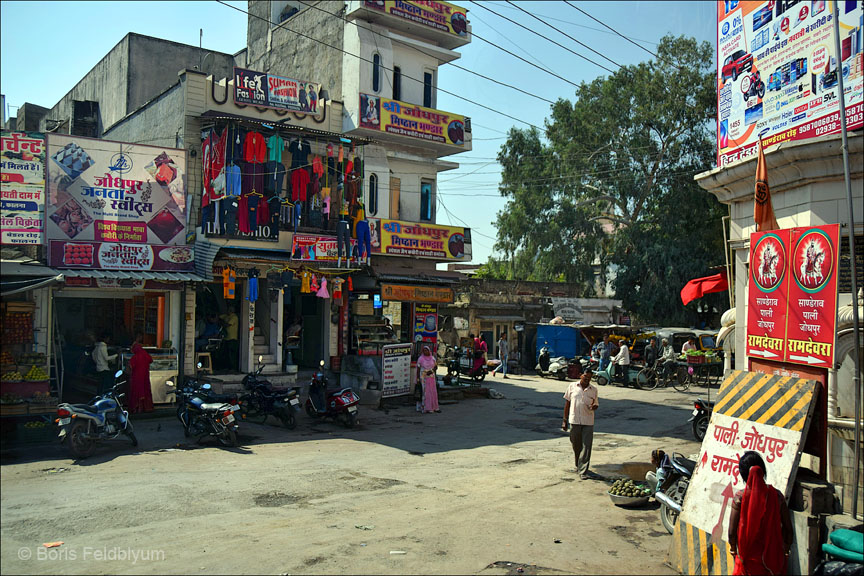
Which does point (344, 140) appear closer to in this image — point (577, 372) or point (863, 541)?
point (577, 372)

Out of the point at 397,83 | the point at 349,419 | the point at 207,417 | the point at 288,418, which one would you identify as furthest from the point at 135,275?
the point at 397,83

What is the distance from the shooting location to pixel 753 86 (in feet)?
33.7

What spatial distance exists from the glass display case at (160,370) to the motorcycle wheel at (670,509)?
1181 cm

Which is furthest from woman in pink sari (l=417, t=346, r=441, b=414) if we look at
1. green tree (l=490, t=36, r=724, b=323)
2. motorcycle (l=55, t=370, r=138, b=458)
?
green tree (l=490, t=36, r=724, b=323)

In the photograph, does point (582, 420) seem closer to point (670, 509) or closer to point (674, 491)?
point (674, 491)

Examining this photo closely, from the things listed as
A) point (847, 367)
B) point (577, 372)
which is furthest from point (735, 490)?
point (577, 372)

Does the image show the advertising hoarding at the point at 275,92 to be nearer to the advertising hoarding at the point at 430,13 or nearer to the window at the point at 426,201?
the advertising hoarding at the point at 430,13

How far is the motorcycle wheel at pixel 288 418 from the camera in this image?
573 inches

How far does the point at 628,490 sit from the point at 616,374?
16436 millimetres

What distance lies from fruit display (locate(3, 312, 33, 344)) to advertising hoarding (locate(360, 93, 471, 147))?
11.0 meters

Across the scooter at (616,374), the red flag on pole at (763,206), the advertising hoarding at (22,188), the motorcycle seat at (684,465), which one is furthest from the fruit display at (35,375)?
the scooter at (616,374)

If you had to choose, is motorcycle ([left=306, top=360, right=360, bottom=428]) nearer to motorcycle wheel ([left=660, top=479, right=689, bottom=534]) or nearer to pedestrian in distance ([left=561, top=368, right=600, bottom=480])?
pedestrian in distance ([left=561, top=368, right=600, bottom=480])

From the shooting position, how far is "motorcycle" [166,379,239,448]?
1246cm

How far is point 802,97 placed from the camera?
919cm
